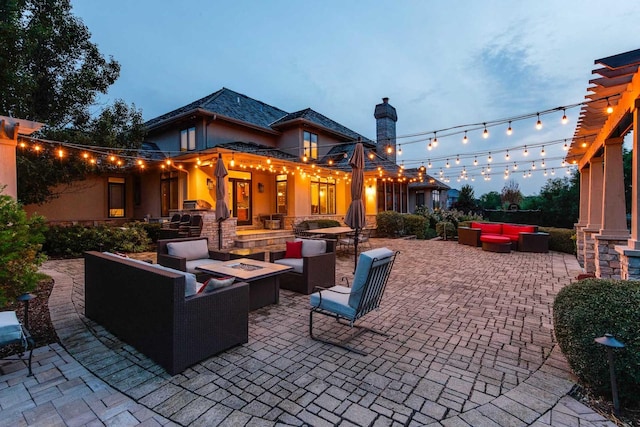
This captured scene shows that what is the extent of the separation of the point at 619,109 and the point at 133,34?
45.5 m

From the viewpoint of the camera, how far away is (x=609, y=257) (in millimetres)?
5168

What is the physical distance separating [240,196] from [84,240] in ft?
19.3

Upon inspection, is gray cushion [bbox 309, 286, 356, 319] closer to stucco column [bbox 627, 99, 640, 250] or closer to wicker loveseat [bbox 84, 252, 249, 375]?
wicker loveseat [bbox 84, 252, 249, 375]

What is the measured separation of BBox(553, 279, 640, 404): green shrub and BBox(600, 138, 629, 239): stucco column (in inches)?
140

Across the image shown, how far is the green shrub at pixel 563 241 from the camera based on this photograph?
10109 millimetres

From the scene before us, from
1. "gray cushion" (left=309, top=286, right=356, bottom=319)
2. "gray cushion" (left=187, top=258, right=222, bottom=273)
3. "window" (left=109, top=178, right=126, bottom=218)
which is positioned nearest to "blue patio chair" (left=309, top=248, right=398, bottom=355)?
"gray cushion" (left=309, top=286, right=356, bottom=319)

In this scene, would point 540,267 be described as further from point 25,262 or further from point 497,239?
point 25,262

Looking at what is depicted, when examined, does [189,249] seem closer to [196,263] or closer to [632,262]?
[196,263]

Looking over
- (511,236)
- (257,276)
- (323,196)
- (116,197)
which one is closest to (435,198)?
(323,196)

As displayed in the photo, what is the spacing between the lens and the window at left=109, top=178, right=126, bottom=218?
1423 cm

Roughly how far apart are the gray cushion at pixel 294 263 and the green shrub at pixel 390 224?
33.2 feet

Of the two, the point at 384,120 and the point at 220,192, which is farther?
the point at 384,120

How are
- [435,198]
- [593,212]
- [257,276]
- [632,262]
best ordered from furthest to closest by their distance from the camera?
1. [435,198]
2. [593,212]
3. [257,276]
4. [632,262]

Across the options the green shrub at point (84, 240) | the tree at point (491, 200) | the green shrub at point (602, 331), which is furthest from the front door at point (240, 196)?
the tree at point (491, 200)
